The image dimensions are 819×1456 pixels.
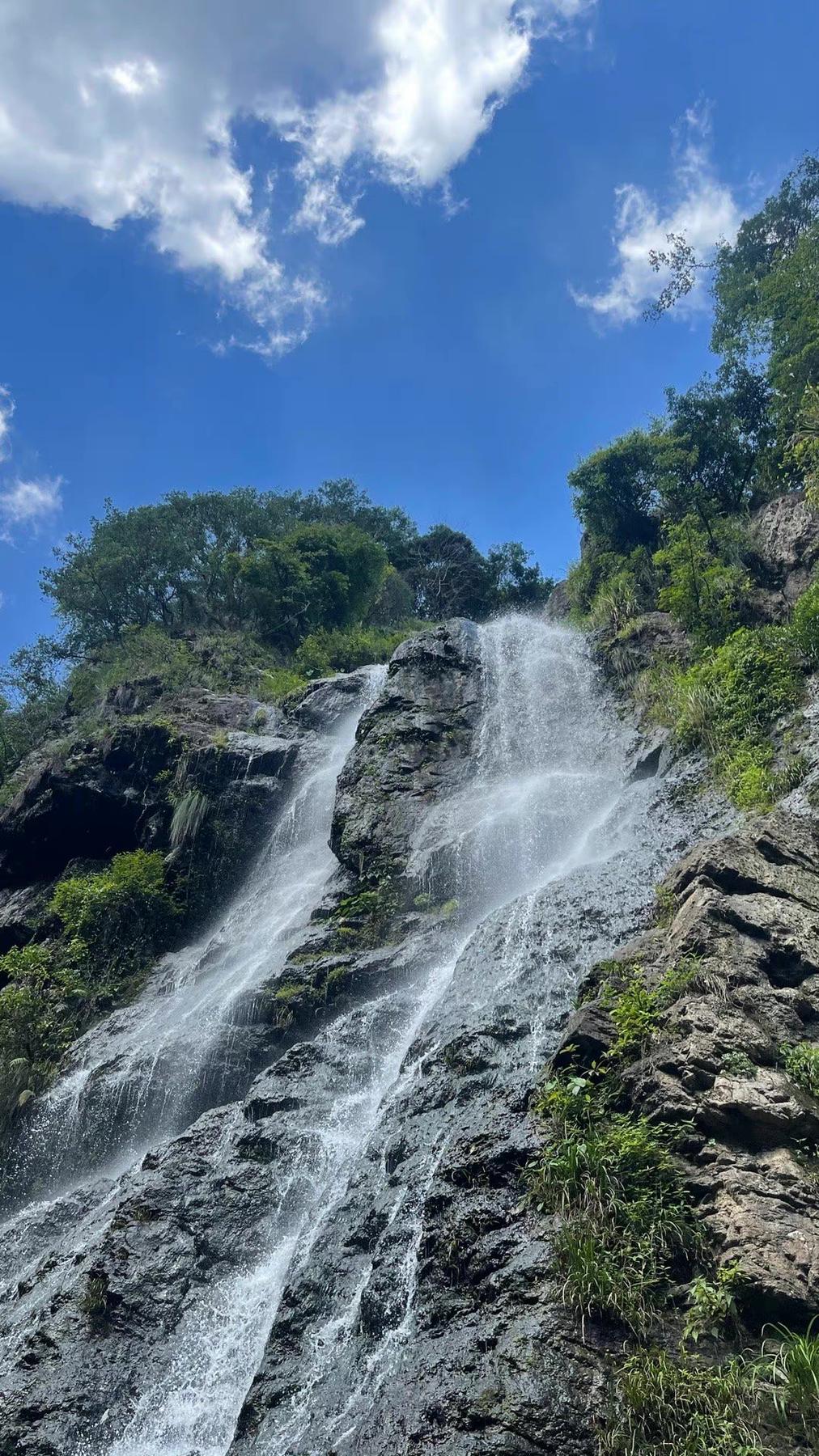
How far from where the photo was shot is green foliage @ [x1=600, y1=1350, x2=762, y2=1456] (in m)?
5.51

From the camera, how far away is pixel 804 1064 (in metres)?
7.45

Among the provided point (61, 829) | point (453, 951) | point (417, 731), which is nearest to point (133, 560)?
point (61, 829)

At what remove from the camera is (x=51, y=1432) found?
8.80 metres

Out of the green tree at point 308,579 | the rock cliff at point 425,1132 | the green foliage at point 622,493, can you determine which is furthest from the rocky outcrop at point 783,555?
the green tree at point 308,579

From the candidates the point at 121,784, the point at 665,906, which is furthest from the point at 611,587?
the point at 665,906

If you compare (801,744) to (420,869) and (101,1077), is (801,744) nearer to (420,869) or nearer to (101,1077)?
(420,869)

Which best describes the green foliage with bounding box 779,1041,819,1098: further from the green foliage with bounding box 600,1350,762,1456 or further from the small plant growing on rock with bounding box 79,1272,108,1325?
the small plant growing on rock with bounding box 79,1272,108,1325

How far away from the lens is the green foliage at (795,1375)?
5523 mm

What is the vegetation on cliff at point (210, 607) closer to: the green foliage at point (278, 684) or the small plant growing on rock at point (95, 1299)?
the green foliage at point (278, 684)

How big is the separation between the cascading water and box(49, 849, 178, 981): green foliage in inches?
67.4

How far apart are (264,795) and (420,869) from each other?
7498 mm

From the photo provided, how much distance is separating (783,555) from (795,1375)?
639 inches

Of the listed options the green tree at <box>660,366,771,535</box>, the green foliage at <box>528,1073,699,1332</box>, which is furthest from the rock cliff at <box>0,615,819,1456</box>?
the green tree at <box>660,366,771,535</box>

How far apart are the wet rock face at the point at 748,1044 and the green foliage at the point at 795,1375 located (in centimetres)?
19
